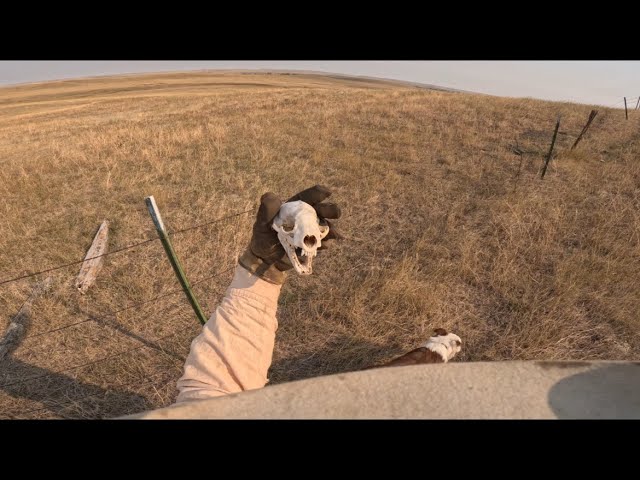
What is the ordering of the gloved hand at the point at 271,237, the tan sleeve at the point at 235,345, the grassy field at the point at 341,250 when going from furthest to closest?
the grassy field at the point at 341,250 < the gloved hand at the point at 271,237 < the tan sleeve at the point at 235,345

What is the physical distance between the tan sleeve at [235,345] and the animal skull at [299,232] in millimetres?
379

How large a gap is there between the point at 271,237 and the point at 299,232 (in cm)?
28

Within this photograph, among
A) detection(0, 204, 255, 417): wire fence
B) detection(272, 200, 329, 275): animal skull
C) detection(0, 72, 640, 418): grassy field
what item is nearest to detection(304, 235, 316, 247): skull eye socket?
detection(272, 200, 329, 275): animal skull

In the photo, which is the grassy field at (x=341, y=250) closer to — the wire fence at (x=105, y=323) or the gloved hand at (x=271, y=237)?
the wire fence at (x=105, y=323)

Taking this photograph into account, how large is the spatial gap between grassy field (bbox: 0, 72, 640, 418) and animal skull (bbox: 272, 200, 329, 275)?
195cm

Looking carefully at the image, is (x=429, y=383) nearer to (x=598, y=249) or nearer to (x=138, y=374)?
(x=138, y=374)

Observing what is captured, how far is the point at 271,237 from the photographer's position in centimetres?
268

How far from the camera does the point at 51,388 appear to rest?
3.96 m

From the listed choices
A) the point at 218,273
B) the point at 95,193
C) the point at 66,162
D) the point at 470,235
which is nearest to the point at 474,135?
the point at 470,235

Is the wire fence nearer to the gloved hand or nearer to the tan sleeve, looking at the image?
the tan sleeve

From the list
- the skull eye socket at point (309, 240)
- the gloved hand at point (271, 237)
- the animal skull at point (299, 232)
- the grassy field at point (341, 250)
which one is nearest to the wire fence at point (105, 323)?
the grassy field at point (341, 250)

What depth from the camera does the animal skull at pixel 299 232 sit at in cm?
Result: 250

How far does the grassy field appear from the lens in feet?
13.7

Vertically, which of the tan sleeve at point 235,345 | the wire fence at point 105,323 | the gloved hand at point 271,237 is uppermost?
the gloved hand at point 271,237
